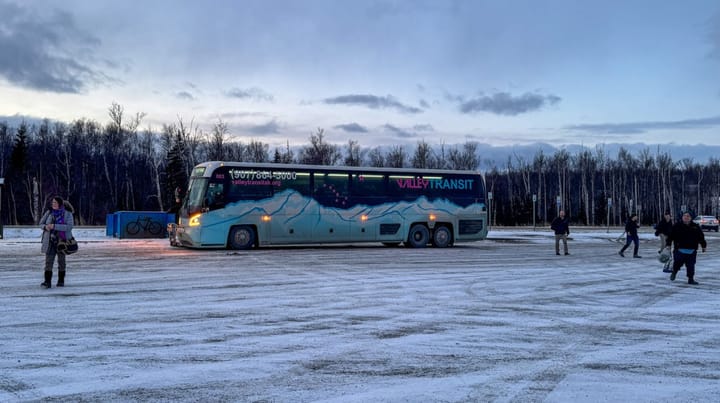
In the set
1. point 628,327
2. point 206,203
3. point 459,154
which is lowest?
point 628,327

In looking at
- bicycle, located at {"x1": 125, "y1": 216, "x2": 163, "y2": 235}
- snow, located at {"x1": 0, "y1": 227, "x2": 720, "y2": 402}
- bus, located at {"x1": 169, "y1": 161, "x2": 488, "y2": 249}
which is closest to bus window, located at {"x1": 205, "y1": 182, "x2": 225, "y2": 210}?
bus, located at {"x1": 169, "y1": 161, "x2": 488, "y2": 249}

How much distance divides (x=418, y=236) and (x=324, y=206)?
463cm

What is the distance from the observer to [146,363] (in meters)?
6.46

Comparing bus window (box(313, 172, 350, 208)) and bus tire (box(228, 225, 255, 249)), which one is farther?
bus window (box(313, 172, 350, 208))

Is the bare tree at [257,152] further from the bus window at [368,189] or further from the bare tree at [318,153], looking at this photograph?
the bus window at [368,189]

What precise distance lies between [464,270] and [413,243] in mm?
9861

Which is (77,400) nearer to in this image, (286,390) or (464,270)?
(286,390)

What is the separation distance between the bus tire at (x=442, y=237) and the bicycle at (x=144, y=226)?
1447 centimetres

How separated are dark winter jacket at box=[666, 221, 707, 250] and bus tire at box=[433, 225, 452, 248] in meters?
13.7

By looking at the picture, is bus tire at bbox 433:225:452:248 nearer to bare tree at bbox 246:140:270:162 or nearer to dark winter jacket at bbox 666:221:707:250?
dark winter jacket at bbox 666:221:707:250

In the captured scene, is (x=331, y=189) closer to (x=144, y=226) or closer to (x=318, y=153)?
(x=144, y=226)

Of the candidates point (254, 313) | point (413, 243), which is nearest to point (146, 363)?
point (254, 313)

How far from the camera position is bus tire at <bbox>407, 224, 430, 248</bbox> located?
27125 mm

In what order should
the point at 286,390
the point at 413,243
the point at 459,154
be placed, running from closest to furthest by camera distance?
the point at 286,390
the point at 413,243
the point at 459,154
